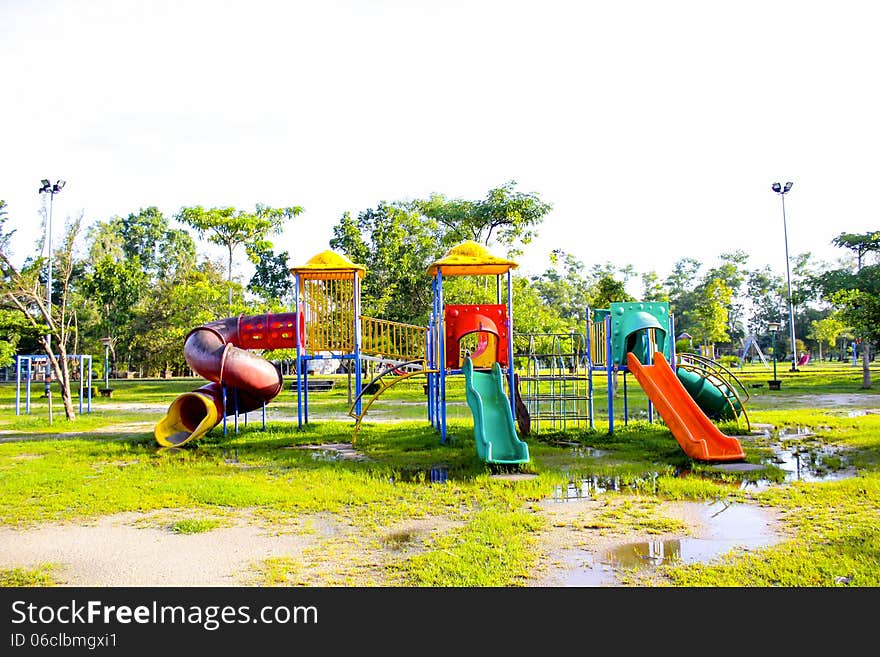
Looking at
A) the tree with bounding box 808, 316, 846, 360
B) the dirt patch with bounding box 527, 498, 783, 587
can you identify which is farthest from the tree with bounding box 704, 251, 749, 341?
the dirt patch with bounding box 527, 498, 783, 587

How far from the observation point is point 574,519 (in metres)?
6.98

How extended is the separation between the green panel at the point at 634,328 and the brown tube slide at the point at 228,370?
22.5 ft

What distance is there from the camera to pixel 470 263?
560 inches

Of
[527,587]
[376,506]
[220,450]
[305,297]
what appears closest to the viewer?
[527,587]

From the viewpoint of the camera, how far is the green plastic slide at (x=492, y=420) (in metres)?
10.3

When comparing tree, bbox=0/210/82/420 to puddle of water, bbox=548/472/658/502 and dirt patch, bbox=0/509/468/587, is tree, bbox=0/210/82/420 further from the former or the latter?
puddle of water, bbox=548/472/658/502

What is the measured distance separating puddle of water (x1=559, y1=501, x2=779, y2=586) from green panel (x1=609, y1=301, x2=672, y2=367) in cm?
796

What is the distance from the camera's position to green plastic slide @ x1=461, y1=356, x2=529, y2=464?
33.8 feet

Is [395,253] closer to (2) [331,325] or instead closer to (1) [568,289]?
(2) [331,325]

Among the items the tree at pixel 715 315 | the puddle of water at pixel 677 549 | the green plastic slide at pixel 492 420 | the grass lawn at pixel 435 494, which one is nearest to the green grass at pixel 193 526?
the grass lawn at pixel 435 494

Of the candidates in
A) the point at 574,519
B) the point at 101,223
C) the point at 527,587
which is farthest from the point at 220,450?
the point at 101,223

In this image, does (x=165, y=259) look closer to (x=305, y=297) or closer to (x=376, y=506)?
(x=305, y=297)

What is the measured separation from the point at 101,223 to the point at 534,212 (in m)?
40.7

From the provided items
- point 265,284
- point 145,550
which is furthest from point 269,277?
point 145,550
